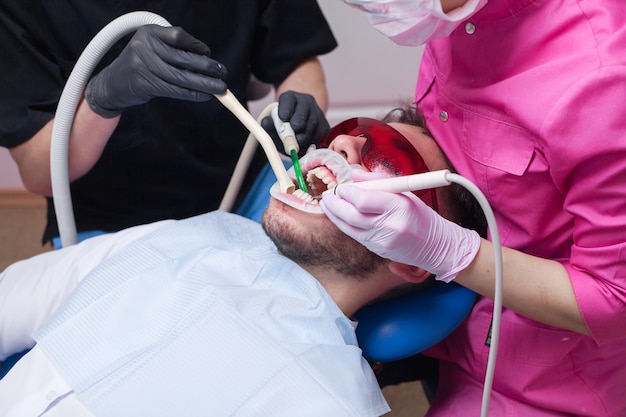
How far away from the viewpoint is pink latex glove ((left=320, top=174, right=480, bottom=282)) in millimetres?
996

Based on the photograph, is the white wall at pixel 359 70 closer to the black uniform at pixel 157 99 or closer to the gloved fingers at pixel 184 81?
the black uniform at pixel 157 99

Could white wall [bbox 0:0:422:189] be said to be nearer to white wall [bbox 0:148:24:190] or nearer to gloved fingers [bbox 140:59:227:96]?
white wall [bbox 0:148:24:190]

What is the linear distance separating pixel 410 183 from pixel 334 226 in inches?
11.0

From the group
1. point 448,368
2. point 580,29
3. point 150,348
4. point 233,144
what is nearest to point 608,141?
point 580,29

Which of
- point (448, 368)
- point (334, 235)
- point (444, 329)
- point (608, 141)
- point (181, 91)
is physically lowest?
point (448, 368)

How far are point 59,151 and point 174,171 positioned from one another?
1.14 feet

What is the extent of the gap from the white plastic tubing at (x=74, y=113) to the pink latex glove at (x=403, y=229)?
23 cm

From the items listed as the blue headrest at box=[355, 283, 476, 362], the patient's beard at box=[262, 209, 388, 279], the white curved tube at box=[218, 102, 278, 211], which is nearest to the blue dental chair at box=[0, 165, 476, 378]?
the blue headrest at box=[355, 283, 476, 362]

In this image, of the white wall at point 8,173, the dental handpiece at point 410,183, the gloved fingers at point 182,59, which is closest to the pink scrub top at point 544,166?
the dental handpiece at point 410,183

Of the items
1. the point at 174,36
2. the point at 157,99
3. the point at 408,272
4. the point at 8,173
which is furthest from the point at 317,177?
the point at 8,173

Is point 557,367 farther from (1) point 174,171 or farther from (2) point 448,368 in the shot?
(1) point 174,171

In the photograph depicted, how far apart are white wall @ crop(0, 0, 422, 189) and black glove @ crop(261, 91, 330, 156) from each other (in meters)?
0.99

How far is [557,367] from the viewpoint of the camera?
4.26 ft

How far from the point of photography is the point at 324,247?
125 cm
